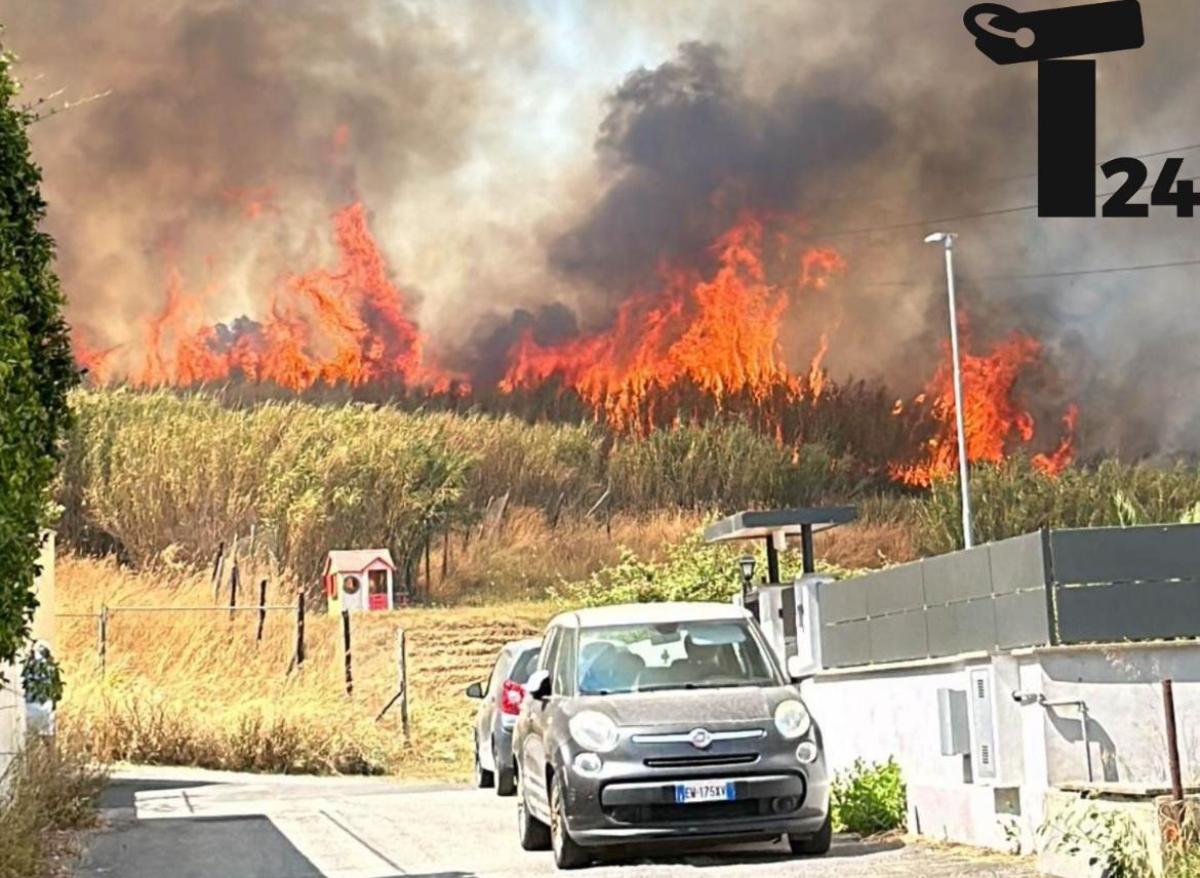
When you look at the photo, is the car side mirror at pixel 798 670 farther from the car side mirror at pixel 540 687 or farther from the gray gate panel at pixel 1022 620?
the gray gate panel at pixel 1022 620

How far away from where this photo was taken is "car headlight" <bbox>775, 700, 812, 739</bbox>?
40.0 feet

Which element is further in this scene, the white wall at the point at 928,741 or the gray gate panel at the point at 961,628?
the gray gate panel at the point at 961,628

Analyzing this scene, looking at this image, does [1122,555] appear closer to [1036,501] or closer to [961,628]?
[961,628]

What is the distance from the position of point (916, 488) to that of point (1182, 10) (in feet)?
79.5

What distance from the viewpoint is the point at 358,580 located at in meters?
52.7

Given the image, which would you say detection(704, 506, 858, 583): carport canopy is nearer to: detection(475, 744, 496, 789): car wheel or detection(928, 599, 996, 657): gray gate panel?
detection(475, 744, 496, 789): car wheel

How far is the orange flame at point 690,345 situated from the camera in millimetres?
71188

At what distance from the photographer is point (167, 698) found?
83.6 feet

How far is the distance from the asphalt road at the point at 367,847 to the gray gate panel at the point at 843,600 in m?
2.23

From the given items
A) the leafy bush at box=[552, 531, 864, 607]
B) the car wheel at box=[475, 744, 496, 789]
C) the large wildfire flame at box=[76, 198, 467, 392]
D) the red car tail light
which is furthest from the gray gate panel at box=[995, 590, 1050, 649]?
the large wildfire flame at box=[76, 198, 467, 392]

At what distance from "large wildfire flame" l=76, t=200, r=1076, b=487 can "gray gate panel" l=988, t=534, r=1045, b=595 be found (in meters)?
56.9

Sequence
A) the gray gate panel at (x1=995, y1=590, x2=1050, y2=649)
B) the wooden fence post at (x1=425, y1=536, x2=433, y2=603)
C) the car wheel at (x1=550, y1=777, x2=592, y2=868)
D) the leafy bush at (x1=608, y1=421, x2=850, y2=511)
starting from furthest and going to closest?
the leafy bush at (x1=608, y1=421, x2=850, y2=511) → the wooden fence post at (x1=425, y1=536, x2=433, y2=603) → the car wheel at (x1=550, y1=777, x2=592, y2=868) → the gray gate panel at (x1=995, y1=590, x2=1050, y2=649)

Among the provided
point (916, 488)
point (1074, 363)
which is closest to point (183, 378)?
point (916, 488)

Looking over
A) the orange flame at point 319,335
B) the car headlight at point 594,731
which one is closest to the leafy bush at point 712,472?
the orange flame at point 319,335
